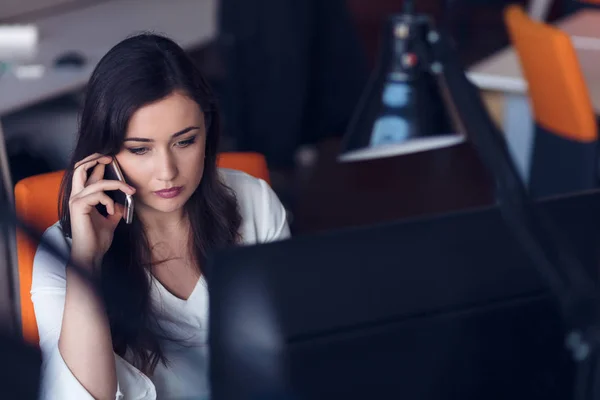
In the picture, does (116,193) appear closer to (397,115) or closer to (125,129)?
(125,129)

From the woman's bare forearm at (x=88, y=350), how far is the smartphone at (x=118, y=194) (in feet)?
0.48

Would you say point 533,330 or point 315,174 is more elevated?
point 533,330

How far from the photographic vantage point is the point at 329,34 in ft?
8.84

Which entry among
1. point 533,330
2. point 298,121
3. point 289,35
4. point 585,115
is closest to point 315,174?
point 298,121

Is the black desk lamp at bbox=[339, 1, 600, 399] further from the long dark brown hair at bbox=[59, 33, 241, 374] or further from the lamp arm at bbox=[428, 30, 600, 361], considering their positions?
the long dark brown hair at bbox=[59, 33, 241, 374]

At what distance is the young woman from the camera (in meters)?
1.00

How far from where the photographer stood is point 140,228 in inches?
46.2

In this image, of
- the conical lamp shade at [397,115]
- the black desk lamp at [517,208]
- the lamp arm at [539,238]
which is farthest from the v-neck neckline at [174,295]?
the lamp arm at [539,238]

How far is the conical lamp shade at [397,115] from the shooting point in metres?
0.81

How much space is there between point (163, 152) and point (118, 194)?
0.27 ft

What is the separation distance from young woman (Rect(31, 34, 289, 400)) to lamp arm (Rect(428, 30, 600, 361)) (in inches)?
20.7

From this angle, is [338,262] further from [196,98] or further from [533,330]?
[196,98]

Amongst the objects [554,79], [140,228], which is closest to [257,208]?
[140,228]

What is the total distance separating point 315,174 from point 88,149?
256cm
